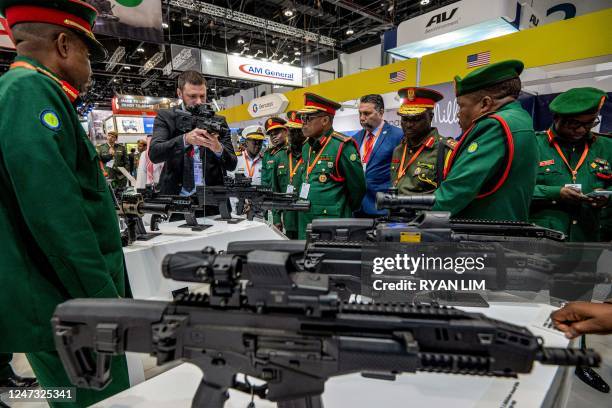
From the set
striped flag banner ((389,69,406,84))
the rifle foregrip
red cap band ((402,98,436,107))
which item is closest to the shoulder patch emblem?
the rifle foregrip

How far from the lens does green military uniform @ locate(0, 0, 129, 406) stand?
0.96m

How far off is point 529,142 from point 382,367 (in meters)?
1.60

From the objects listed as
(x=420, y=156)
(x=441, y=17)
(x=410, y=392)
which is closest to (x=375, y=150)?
(x=420, y=156)

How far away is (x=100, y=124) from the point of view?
1275 centimetres

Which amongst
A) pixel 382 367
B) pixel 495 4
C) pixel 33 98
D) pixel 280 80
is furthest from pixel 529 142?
pixel 280 80

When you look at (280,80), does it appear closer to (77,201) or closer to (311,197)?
(311,197)

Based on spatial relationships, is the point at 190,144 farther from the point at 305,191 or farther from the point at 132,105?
the point at 132,105

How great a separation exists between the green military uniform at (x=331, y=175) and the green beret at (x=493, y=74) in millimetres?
1343

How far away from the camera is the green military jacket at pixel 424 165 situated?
2.51 m

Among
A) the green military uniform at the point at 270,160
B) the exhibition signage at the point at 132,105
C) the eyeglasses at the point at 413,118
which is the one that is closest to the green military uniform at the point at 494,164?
the eyeglasses at the point at 413,118

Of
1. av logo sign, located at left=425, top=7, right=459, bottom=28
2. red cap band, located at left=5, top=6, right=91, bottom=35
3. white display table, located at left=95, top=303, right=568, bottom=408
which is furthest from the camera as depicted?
av logo sign, located at left=425, top=7, right=459, bottom=28

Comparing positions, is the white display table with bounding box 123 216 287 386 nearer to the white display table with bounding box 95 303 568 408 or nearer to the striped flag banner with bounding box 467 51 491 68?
the white display table with bounding box 95 303 568 408

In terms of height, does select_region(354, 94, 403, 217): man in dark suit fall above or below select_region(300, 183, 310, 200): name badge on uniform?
above

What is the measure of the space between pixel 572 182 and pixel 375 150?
76.2 inches
